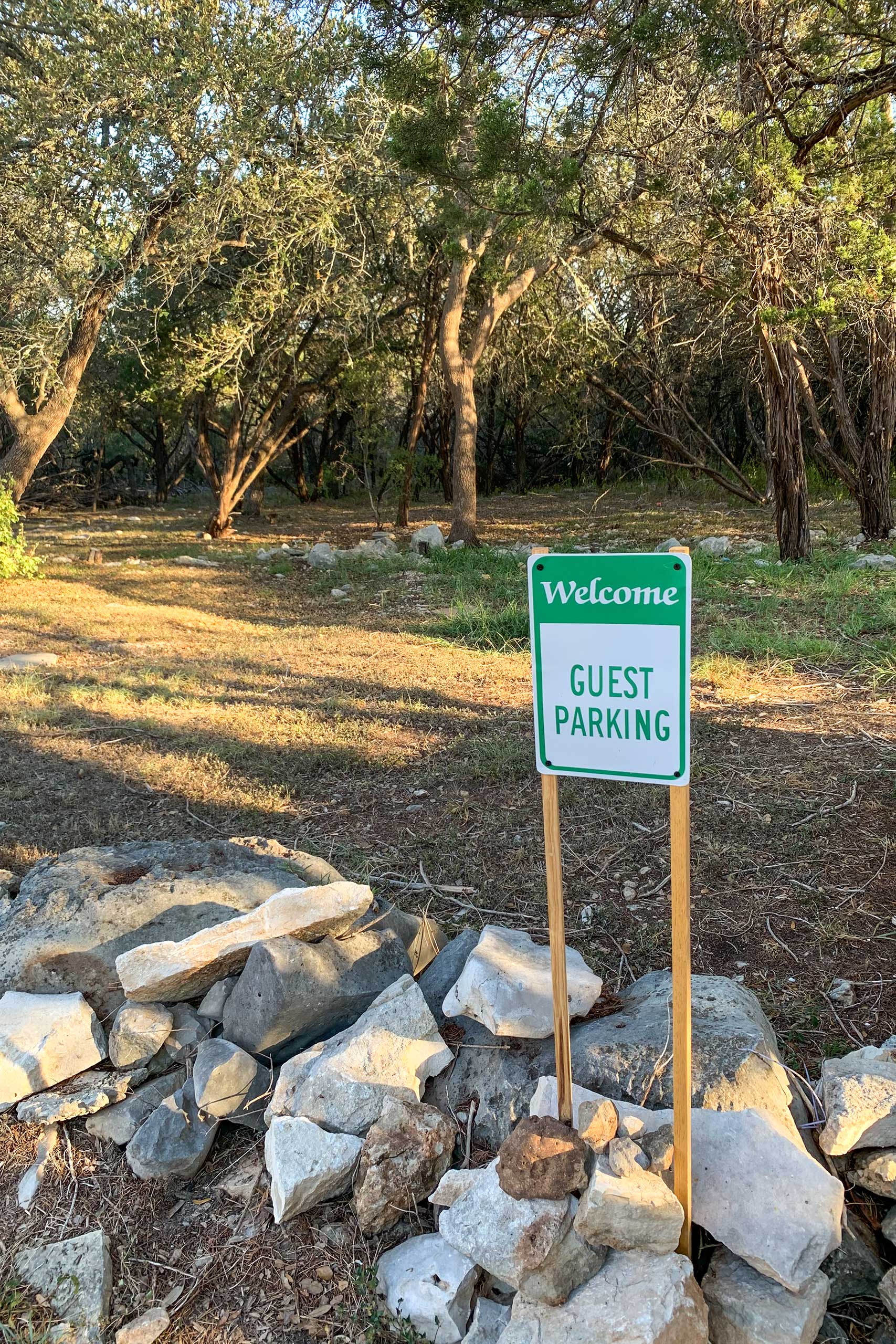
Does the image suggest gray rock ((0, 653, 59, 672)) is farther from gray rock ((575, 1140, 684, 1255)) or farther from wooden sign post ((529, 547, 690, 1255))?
gray rock ((575, 1140, 684, 1255))

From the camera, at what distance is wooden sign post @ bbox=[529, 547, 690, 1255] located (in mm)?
1683

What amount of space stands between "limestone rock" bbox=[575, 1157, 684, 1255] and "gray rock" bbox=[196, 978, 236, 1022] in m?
1.30

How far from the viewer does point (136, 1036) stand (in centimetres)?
257

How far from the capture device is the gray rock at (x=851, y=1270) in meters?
1.86

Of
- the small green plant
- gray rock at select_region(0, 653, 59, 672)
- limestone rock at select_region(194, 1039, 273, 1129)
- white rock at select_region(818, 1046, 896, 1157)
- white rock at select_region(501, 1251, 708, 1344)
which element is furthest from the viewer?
the small green plant

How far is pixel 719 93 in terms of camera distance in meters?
6.46

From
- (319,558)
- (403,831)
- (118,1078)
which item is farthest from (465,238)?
(118,1078)

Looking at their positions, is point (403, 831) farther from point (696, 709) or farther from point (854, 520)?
point (854, 520)

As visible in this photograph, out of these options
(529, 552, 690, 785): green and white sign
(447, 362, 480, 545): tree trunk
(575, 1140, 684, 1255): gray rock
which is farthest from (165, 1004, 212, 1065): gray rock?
(447, 362, 480, 545): tree trunk

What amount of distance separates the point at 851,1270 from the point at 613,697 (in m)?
1.26

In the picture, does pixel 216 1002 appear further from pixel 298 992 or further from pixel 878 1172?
pixel 878 1172

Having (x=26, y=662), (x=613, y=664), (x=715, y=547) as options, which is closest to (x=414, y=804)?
(x=613, y=664)

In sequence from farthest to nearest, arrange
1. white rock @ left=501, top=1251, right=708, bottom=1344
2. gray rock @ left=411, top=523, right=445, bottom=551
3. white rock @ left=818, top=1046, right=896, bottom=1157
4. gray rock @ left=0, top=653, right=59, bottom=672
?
gray rock @ left=411, top=523, right=445, bottom=551
gray rock @ left=0, top=653, right=59, bottom=672
white rock @ left=818, top=1046, right=896, bottom=1157
white rock @ left=501, top=1251, right=708, bottom=1344

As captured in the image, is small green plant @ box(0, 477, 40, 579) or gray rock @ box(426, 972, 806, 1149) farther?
small green plant @ box(0, 477, 40, 579)
